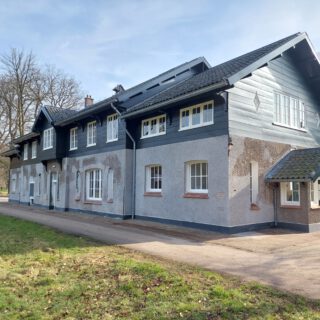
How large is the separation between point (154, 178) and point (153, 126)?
2461mm

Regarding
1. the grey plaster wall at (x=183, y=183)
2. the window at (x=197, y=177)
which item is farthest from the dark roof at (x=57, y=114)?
the window at (x=197, y=177)

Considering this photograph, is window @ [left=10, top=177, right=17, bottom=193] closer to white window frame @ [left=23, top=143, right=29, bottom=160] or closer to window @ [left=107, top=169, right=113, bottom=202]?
white window frame @ [left=23, top=143, right=29, bottom=160]

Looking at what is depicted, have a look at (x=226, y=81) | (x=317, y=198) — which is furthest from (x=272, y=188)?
(x=226, y=81)

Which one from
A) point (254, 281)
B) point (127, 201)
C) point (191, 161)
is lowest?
point (254, 281)

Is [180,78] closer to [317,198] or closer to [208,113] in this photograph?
[208,113]

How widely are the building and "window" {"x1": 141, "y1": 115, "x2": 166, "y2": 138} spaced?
0.05 m

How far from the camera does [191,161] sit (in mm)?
13969

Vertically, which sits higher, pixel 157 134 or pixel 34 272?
pixel 157 134

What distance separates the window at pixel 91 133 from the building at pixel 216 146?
59 mm

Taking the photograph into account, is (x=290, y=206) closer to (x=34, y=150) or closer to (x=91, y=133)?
(x=91, y=133)

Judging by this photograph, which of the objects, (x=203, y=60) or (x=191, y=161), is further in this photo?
(x=203, y=60)

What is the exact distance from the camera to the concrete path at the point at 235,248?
688 cm

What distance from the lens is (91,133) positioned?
65.7 feet

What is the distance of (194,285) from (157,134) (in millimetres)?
10396
